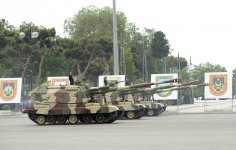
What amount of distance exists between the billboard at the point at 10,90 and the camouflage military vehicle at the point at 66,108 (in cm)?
1689

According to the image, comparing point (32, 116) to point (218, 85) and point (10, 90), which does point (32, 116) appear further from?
point (218, 85)

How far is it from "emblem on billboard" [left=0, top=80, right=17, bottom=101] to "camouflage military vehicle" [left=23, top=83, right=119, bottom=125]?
56.1ft

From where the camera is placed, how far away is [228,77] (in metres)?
45.1

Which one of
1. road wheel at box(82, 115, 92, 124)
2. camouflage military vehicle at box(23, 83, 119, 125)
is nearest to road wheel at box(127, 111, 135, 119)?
camouflage military vehicle at box(23, 83, 119, 125)

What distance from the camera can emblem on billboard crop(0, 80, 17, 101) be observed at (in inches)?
1890

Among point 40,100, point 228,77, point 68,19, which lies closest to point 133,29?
point 68,19

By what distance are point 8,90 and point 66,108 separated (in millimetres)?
18695

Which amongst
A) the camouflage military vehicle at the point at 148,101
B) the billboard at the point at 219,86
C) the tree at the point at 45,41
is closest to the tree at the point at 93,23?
the tree at the point at 45,41

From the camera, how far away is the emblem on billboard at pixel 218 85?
45.2m

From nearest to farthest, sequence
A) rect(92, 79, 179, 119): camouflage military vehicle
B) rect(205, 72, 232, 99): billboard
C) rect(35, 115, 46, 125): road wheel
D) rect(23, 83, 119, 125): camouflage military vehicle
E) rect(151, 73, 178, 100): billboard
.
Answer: rect(23, 83, 119, 125): camouflage military vehicle → rect(35, 115, 46, 125): road wheel → rect(92, 79, 179, 119): camouflage military vehicle → rect(205, 72, 232, 99): billboard → rect(151, 73, 178, 100): billboard

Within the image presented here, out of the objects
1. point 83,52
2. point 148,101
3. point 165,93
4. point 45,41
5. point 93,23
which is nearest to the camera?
point 148,101

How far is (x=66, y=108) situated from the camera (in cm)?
3036

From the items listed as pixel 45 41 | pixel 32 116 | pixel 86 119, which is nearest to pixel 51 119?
pixel 32 116

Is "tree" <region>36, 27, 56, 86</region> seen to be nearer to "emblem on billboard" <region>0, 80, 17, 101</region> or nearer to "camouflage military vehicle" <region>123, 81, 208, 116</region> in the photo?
"emblem on billboard" <region>0, 80, 17, 101</region>
